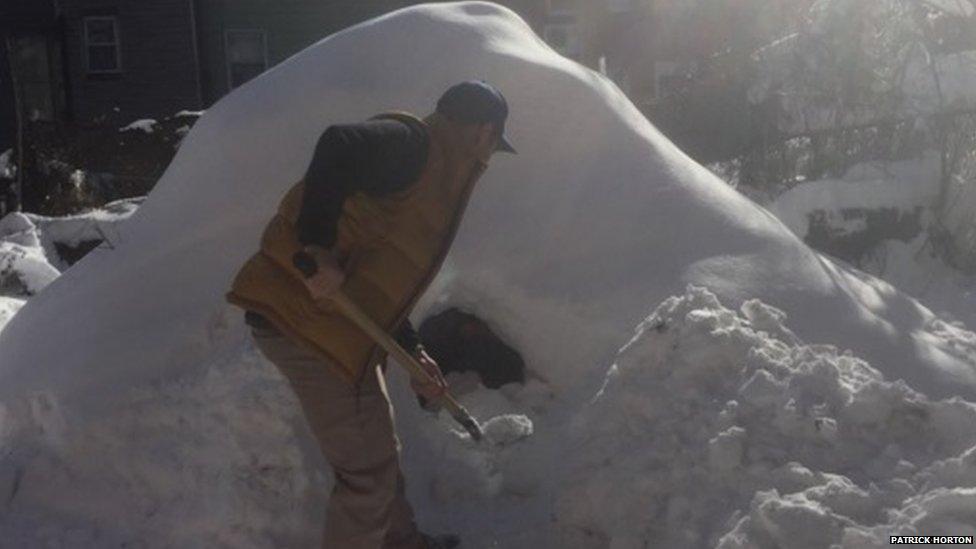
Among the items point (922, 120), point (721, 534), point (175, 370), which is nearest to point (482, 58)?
point (175, 370)

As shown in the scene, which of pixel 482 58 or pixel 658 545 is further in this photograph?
pixel 482 58

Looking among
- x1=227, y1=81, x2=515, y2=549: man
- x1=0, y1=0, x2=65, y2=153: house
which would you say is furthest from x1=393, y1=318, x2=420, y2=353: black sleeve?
x1=0, y1=0, x2=65, y2=153: house

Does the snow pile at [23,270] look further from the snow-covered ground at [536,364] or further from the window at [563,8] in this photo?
the window at [563,8]

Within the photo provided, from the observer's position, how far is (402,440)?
429cm

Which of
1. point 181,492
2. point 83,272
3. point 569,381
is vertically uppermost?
point 83,272

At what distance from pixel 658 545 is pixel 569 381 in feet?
3.25

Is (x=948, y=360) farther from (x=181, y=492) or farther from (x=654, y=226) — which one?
(x=181, y=492)

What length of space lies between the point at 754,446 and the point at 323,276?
1.30 m

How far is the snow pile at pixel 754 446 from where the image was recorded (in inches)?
122

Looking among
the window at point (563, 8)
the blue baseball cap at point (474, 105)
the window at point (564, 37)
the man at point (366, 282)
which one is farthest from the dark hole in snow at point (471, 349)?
the window at point (563, 8)

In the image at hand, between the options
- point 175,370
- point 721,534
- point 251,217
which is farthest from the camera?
point 251,217

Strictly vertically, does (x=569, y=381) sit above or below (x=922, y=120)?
below

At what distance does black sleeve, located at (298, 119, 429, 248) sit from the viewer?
308 centimetres

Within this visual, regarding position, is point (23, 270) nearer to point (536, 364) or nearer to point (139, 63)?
point (536, 364)
